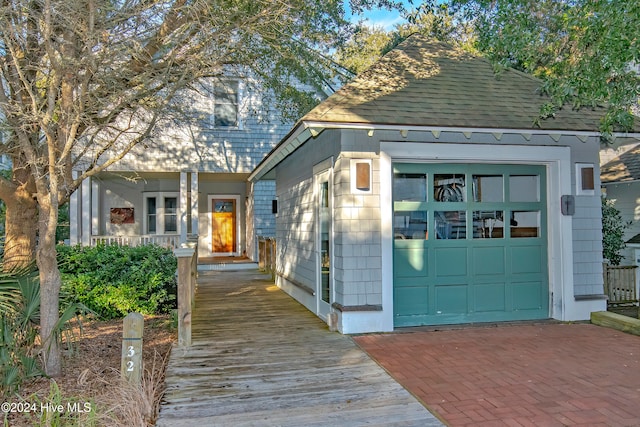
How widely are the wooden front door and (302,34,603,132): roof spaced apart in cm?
995

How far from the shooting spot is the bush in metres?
7.48

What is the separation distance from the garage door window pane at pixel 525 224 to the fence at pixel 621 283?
108 inches


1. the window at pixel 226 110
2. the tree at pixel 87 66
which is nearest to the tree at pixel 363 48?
the tree at pixel 87 66

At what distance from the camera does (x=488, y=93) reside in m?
6.91

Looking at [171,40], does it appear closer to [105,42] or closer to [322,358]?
[105,42]

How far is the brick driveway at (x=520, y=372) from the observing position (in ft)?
12.0

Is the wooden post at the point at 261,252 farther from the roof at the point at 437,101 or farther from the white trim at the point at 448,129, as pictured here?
the white trim at the point at 448,129

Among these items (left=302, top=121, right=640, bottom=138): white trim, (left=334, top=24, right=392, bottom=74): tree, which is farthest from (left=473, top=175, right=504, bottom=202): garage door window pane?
(left=334, top=24, right=392, bottom=74): tree

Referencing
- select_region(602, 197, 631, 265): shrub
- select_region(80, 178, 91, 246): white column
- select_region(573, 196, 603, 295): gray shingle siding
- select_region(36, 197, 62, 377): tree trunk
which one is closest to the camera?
select_region(36, 197, 62, 377): tree trunk

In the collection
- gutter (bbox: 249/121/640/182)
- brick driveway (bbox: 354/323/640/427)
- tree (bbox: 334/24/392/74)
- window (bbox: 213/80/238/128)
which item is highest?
tree (bbox: 334/24/392/74)

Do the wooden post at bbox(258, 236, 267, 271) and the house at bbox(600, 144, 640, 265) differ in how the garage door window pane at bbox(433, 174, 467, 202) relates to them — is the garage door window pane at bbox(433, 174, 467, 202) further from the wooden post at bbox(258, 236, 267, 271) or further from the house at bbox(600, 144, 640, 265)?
the wooden post at bbox(258, 236, 267, 271)

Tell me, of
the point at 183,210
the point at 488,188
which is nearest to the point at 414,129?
the point at 488,188

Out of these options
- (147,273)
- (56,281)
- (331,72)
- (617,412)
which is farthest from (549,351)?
(331,72)

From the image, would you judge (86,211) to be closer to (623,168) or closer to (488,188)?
(488,188)
